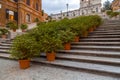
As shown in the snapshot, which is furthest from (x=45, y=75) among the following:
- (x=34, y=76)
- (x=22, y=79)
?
(x=22, y=79)

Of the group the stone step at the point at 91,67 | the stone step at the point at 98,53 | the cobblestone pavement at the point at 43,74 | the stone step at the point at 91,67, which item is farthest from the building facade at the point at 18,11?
the stone step at the point at 91,67

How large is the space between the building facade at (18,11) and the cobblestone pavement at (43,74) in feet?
49.9

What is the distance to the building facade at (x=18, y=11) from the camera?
19.7 m

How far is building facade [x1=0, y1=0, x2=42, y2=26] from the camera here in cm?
1970

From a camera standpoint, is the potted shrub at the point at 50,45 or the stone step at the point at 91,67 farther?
the potted shrub at the point at 50,45

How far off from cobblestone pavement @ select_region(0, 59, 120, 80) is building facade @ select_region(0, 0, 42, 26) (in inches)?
599

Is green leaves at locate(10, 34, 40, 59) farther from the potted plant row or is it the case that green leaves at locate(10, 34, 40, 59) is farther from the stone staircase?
the stone staircase

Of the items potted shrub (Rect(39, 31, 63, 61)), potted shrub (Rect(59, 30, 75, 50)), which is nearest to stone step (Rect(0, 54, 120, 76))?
potted shrub (Rect(39, 31, 63, 61))

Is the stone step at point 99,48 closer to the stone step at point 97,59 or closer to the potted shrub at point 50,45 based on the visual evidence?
the stone step at point 97,59

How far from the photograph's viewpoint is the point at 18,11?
906 inches

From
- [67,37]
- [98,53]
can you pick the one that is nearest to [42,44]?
[67,37]

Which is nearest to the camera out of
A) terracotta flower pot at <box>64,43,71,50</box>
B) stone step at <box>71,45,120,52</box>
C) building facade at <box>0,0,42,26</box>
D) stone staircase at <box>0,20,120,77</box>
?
stone staircase at <box>0,20,120,77</box>

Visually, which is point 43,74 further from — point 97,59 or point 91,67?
point 97,59

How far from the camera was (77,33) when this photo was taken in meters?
7.45
